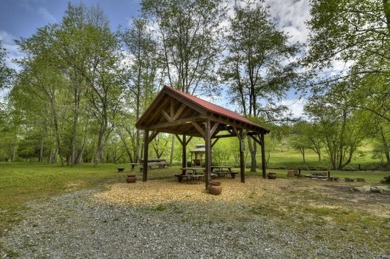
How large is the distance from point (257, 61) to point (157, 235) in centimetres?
1901

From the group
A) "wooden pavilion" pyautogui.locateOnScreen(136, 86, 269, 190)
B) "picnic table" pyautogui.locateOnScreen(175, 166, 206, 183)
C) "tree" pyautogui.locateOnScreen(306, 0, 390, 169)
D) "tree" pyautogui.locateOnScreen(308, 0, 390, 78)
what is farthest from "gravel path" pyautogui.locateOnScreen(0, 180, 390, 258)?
"tree" pyautogui.locateOnScreen(308, 0, 390, 78)

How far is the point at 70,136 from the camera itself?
93.6ft

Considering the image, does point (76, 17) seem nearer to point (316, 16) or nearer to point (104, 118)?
point (104, 118)

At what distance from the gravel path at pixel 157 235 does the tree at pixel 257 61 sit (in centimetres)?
1536

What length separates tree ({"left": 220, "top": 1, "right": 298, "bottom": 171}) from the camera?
2053 cm

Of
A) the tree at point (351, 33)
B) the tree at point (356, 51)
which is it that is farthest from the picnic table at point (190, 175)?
the tree at point (351, 33)

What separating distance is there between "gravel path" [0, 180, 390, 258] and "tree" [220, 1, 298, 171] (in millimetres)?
15361

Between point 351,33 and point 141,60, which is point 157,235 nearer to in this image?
point 351,33

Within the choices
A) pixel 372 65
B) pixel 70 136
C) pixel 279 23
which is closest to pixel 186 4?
pixel 279 23

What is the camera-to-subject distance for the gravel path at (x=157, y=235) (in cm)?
441

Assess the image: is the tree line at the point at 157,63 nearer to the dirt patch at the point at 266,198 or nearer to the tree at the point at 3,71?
the tree at the point at 3,71

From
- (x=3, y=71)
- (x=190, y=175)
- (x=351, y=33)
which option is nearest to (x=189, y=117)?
(x=190, y=175)

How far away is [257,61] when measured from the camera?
68.5ft

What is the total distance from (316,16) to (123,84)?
18.9 m
